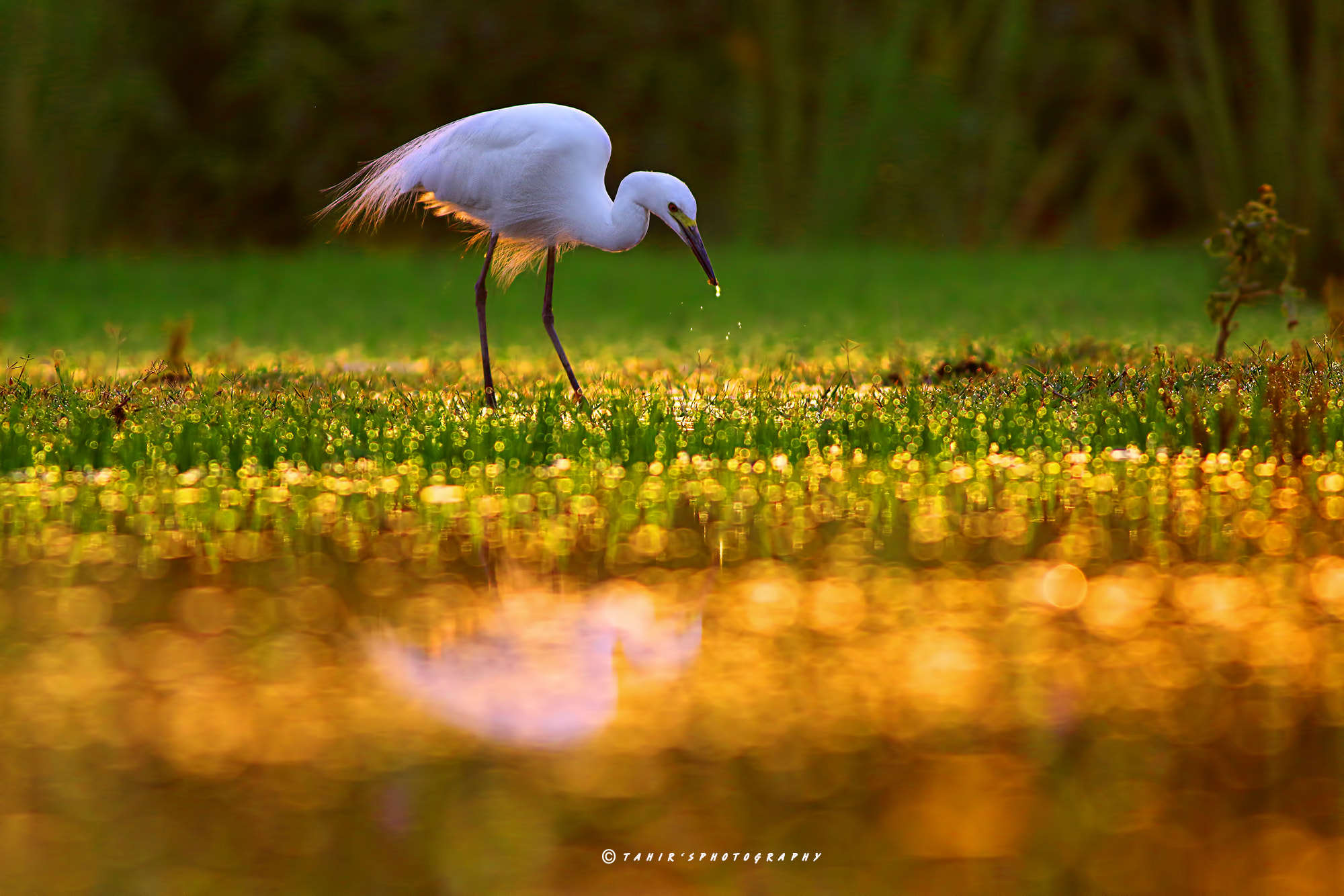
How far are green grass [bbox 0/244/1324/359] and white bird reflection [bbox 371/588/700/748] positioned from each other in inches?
179

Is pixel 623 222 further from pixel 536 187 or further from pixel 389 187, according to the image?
pixel 389 187

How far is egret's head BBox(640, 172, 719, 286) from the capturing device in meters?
6.50

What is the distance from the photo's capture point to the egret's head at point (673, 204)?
6496 mm

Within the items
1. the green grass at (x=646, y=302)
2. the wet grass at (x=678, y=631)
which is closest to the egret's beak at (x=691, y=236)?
the wet grass at (x=678, y=631)

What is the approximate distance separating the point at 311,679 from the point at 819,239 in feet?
48.3

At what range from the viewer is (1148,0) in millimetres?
17172

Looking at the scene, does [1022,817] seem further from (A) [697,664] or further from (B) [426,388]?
(B) [426,388]

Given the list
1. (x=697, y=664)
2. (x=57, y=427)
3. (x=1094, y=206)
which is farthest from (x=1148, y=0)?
(x=697, y=664)

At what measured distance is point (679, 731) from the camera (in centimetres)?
296

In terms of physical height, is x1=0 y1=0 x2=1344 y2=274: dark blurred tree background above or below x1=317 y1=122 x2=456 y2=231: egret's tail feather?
above

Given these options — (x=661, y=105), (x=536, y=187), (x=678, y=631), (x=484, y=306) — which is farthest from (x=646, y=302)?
(x=678, y=631)

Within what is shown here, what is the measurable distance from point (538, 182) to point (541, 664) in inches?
158

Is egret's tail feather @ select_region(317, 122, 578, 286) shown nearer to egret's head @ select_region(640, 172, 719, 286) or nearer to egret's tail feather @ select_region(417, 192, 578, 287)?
egret's tail feather @ select_region(417, 192, 578, 287)

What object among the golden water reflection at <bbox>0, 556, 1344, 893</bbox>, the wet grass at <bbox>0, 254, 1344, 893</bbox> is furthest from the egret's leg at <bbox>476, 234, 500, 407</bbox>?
the golden water reflection at <bbox>0, 556, 1344, 893</bbox>
